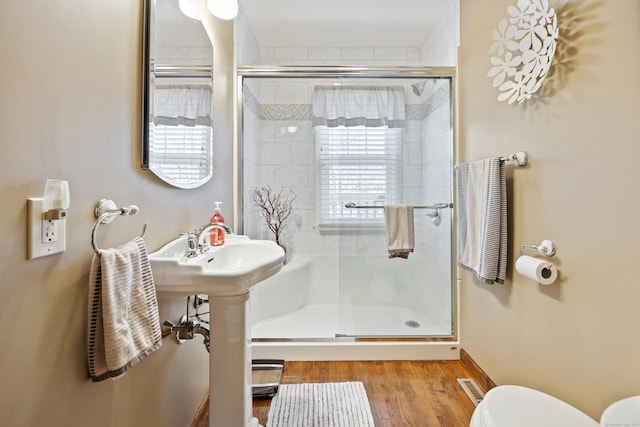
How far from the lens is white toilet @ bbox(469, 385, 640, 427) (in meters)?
0.90

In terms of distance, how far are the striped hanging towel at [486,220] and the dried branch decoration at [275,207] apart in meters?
1.31

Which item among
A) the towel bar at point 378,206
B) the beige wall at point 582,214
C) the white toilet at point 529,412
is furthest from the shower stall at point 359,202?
the white toilet at point 529,412

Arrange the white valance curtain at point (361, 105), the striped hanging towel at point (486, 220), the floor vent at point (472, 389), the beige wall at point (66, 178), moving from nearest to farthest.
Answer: the beige wall at point (66, 178) → the striped hanging towel at point (486, 220) → the floor vent at point (472, 389) → the white valance curtain at point (361, 105)

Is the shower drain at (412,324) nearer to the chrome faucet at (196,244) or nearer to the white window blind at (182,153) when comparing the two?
the chrome faucet at (196,244)

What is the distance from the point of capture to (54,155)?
2.16ft

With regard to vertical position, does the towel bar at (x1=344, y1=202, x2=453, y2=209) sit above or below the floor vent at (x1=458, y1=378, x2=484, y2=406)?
above

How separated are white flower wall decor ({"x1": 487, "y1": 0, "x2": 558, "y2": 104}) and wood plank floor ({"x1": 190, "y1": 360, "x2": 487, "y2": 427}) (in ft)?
4.95

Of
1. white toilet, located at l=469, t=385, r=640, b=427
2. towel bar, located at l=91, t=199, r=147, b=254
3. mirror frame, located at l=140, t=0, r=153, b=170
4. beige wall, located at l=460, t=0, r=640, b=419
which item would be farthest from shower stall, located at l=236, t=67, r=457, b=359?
towel bar, located at l=91, t=199, r=147, b=254

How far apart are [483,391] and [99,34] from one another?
2208 millimetres

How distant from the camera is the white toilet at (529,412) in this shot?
2.96 feet

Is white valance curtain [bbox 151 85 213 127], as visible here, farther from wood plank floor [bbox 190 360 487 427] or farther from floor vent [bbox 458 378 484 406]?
floor vent [bbox 458 378 484 406]

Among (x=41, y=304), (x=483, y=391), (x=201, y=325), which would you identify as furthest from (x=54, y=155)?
(x=483, y=391)

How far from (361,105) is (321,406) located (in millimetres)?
1919

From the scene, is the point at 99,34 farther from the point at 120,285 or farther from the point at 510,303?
the point at 510,303
